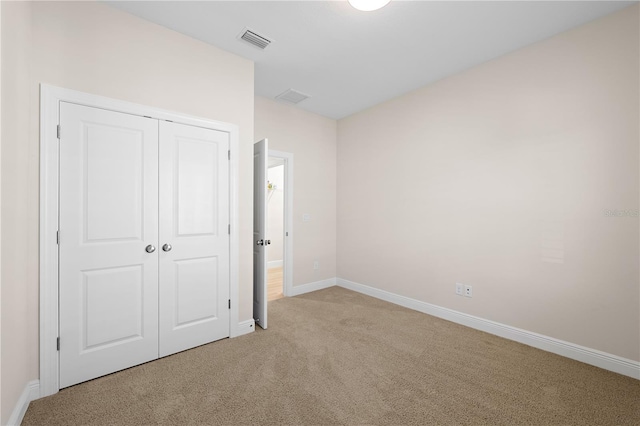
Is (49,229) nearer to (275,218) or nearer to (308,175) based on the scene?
(308,175)

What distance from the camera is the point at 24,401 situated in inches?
67.2

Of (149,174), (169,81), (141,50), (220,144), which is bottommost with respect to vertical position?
(149,174)

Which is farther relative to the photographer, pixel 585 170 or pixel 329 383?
pixel 585 170

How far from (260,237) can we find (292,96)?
2.01 meters

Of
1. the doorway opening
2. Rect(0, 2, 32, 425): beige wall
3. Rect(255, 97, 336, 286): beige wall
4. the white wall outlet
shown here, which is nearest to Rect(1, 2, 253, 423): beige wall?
Rect(0, 2, 32, 425): beige wall

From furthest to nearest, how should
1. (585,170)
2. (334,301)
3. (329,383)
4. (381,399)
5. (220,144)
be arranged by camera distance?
(334,301) < (220,144) < (585,170) < (329,383) < (381,399)

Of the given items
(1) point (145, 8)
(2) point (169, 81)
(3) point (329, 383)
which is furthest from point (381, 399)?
(1) point (145, 8)

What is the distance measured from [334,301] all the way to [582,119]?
3261 millimetres

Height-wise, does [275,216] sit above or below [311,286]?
above

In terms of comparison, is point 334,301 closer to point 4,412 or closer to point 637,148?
point 4,412

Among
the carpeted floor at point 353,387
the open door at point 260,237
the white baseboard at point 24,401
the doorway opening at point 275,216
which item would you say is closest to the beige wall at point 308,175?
the open door at point 260,237

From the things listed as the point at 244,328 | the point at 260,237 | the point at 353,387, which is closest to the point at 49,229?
the point at 260,237

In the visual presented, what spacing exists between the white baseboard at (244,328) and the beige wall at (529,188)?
6.47 ft

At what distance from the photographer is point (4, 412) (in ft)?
4.73
